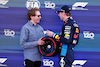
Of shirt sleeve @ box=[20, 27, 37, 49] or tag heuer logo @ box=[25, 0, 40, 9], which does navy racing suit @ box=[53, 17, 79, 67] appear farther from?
tag heuer logo @ box=[25, 0, 40, 9]

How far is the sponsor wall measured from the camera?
3.24 meters

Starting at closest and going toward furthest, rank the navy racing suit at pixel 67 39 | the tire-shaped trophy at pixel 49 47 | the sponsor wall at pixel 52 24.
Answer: the navy racing suit at pixel 67 39
the tire-shaped trophy at pixel 49 47
the sponsor wall at pixel 52 24

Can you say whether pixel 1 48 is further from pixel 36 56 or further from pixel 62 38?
pixel 62 38

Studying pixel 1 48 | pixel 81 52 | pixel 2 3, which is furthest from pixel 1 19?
pixel 81 52

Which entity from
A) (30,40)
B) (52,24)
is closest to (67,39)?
(30,40)

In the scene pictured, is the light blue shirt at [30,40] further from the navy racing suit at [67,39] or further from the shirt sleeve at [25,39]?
the navy racing suit at [67,39]

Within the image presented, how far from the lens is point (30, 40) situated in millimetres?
2273

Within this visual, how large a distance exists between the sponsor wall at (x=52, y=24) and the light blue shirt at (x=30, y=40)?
3.40 feet

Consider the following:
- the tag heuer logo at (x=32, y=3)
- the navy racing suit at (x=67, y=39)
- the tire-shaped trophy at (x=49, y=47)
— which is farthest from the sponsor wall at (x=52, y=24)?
the navy racing suit at (x=67, y=39)

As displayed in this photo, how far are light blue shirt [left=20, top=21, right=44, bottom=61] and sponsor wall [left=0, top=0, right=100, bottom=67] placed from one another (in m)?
1.03

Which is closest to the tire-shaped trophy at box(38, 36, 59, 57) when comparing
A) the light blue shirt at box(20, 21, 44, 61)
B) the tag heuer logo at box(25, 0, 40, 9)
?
the light blue shirt at box(20, 21, 44, 61)

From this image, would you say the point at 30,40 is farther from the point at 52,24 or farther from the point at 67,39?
the point at 52,24

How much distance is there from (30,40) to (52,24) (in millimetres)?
1162

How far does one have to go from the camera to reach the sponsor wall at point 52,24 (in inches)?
128
